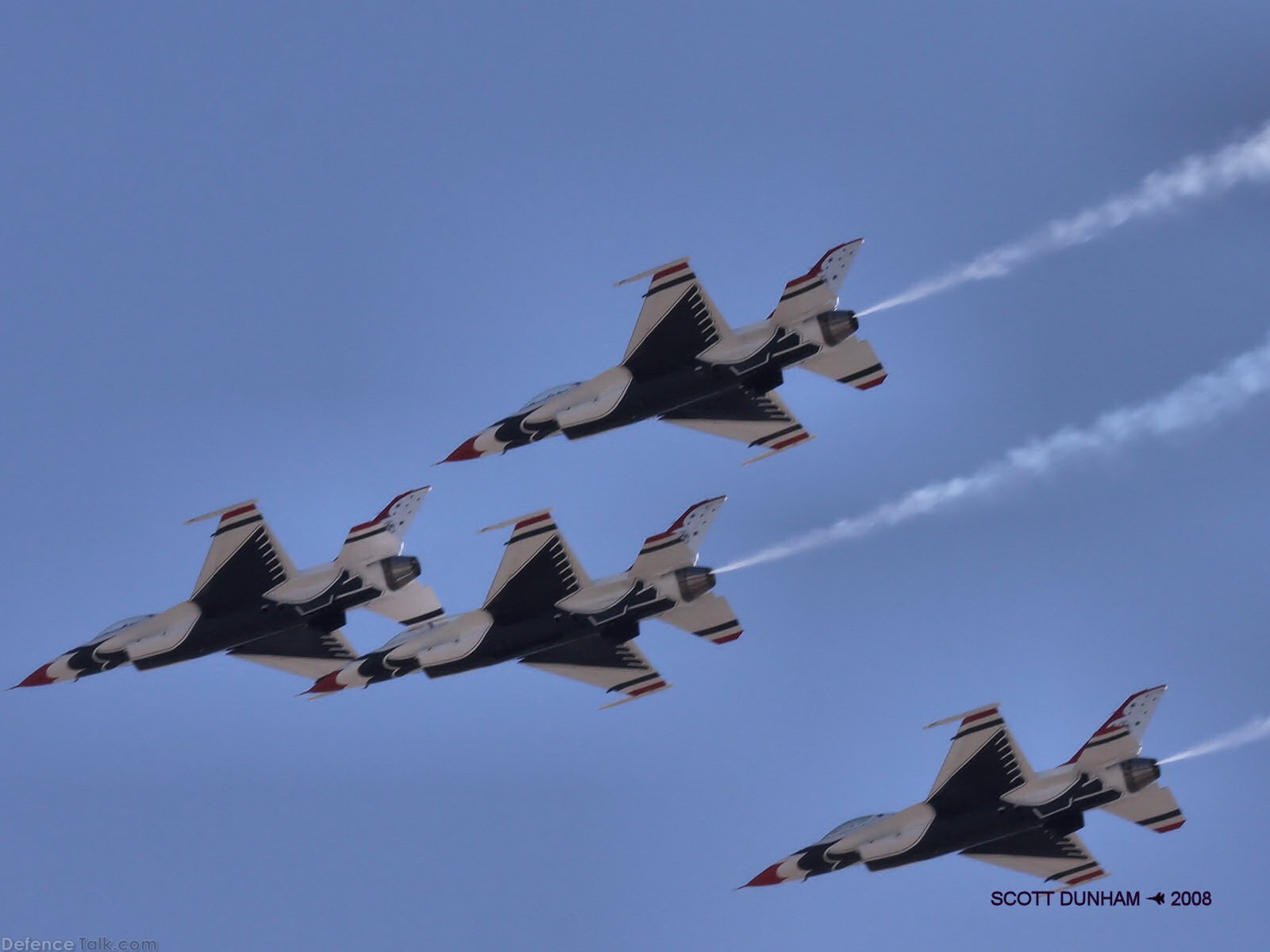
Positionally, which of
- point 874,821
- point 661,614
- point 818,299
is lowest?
point 874,821

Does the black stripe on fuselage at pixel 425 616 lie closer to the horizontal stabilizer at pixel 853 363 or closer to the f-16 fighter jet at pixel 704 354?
the f-16 fighter jet at pixel 704 354

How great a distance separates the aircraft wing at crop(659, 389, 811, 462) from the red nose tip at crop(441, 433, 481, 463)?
6.72 m

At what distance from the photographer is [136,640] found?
12225 centimetres

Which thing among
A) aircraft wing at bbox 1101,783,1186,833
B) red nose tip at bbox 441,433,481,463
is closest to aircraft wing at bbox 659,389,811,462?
red nose tip at bbox 441,433,481,463

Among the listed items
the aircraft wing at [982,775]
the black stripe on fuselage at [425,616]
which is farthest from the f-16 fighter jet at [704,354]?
the aircraft wing at [982,775]

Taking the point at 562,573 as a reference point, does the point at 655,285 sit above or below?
above

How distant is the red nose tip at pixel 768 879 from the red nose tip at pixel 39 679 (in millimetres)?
26162

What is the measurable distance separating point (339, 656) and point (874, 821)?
67.4 ft

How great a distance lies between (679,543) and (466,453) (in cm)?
884

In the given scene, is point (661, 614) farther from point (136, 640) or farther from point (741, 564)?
point (136, 640)

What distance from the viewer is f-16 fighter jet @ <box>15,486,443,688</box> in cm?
12138

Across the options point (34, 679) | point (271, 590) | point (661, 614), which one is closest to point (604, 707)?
point (661, 614)

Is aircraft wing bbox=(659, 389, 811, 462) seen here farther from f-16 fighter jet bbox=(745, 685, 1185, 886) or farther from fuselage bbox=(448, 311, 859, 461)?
f-16 fighter jet bbox=(745, 685, 1185, 886)

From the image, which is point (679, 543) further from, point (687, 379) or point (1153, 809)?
point (1153, 809)
